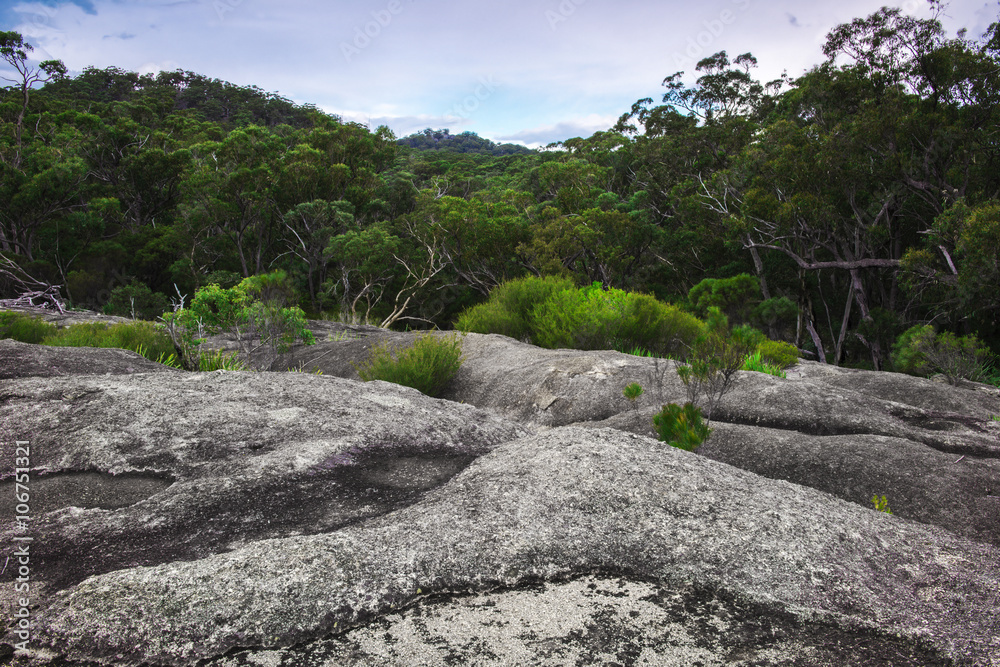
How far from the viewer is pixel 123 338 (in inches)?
400

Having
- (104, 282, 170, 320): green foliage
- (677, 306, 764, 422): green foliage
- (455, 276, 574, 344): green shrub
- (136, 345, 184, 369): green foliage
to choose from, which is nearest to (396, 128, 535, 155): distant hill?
(104, 282, 170, 320): green foliage

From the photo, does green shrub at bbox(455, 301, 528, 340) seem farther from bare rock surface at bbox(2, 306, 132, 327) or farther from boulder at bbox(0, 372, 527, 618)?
boulder at bbox(0, 372, 527, 618)

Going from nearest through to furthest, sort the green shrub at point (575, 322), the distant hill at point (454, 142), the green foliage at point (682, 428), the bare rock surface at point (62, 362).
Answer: the green foliage at point (682, 428) < the bare rock surface at point (62, 362) < the green shrub at point (575, 322) < the distant hill at point (454, 142)

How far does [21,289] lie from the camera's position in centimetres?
2272

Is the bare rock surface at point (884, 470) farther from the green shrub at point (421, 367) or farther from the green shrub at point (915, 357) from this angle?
the green shrub at point (915, 357)

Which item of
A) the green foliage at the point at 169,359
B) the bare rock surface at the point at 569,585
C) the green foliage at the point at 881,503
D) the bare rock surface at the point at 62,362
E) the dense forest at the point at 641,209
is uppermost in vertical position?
the dense forest at the point at 641,209

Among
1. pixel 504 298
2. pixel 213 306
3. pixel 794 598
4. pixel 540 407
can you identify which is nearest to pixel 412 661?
pixel 794 598

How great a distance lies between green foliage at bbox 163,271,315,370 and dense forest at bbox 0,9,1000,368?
11.5 m

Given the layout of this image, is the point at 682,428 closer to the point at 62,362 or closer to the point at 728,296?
the point at 62,362

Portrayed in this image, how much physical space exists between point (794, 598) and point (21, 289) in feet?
94.3

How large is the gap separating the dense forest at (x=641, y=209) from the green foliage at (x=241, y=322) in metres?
11.5

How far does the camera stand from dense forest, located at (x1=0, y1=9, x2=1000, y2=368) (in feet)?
56.1

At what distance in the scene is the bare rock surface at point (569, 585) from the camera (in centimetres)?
212

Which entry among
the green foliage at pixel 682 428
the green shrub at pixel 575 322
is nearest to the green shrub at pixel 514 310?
the green shrub at pixel 575 322
